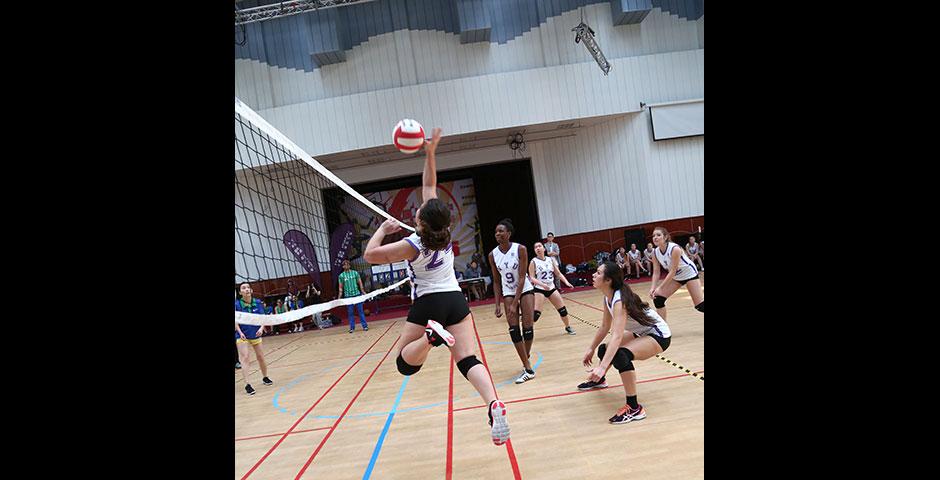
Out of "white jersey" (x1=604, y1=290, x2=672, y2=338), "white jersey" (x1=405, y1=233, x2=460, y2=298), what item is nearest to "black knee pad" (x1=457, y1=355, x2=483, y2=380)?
"white jersey" (x1=405, y1=233, x2=460, y2=298)

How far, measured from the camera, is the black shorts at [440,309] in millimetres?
3416

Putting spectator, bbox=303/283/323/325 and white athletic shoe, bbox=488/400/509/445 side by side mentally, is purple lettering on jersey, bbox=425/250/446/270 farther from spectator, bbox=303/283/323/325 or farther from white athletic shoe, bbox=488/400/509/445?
spectator, bbox=303/283/323/325

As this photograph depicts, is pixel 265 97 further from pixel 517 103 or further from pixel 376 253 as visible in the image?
pixel 376 253

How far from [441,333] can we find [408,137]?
1.29 metres

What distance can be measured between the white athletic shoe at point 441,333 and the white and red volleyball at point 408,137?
1125 mm

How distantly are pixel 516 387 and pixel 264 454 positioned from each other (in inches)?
94.4

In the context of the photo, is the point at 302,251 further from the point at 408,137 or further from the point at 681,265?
the point at 408,137

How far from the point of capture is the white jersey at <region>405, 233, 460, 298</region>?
337cm

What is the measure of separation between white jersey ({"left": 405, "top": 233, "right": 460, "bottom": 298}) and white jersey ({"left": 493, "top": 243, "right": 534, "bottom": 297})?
8.82ft

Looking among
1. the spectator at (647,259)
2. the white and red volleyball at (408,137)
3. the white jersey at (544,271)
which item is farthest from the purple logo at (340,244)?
the white and red volleyball at (408,137)

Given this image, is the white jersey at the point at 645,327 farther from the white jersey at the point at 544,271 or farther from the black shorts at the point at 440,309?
the white jersey at the point at 544,271

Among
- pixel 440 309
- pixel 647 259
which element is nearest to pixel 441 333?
pixel 440 309
